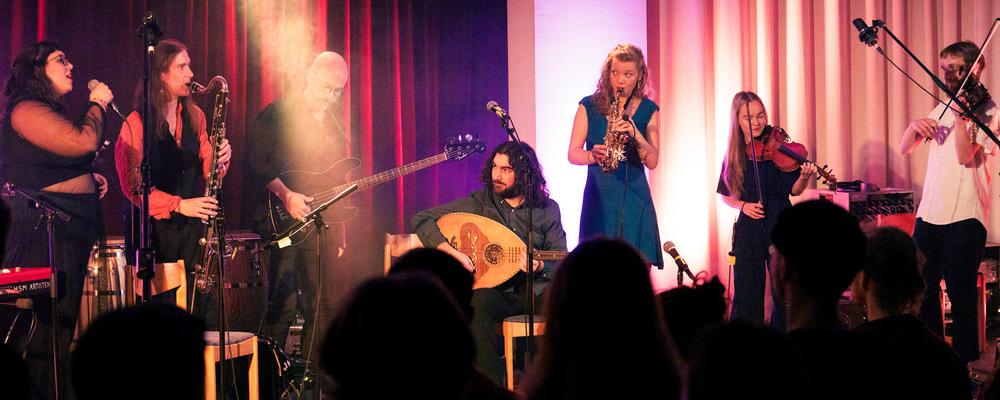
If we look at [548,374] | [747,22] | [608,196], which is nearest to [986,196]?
[608,196]

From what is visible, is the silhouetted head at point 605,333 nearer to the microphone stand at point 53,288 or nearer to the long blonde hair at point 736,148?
the microphone stand at point 53,288

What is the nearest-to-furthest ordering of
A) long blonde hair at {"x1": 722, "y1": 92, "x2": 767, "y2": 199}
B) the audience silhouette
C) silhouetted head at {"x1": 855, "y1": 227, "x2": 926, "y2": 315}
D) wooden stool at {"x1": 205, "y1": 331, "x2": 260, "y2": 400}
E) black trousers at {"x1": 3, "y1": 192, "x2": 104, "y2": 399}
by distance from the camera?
the audience silhouette < silhouetted head at {"x1": 855, "y1": 227, "x2": 926, "y2": 315} < wooden stool at {"x1": 205, "y1": 331, "x2": 260, "y2": 400} < black trousers at {"x1": 3, "y1": 192, "x2": 104, "y2": 399} < long blonde hair at {"x1": 722, "y1": 92, "x2": 767, "y2": 199}

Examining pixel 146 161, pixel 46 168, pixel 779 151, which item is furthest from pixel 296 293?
pixel 779 151

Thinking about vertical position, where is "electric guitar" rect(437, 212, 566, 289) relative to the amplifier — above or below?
below

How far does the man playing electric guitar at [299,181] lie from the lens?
216 inches

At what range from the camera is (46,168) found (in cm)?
469

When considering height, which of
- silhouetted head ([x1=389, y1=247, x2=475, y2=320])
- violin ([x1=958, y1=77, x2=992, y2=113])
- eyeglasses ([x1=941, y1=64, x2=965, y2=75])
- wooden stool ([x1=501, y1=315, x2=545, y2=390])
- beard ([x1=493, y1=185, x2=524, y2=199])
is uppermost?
eyeglasses ([x1=941, y1=64, x2=965, y2=75])

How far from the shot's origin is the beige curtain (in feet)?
21.1

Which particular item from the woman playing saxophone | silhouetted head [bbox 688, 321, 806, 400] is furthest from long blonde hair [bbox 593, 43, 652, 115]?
silhouetted head [bbox 688, 321, 806, 400]

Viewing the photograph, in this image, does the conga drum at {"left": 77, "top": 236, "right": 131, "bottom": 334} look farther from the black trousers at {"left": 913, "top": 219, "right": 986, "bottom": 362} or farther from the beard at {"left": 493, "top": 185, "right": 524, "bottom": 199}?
the black trousers at {"left": 913, "top": 219, "right": 986, "bottom": 362}

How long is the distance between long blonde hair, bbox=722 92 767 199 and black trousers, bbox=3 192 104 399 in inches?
133

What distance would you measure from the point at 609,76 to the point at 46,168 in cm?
287

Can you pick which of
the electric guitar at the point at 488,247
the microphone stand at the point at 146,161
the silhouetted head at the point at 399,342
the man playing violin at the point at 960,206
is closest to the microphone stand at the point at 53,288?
the microphone stand at the point at 146,161

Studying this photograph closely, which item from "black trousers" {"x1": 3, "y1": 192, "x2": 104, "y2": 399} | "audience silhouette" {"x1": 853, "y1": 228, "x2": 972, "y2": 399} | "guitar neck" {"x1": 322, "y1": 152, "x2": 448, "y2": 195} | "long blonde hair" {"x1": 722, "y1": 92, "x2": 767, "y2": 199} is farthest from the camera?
"guitar neck" {"x1": 322, "y1": 152, "x2": 448, "y2": 195}
